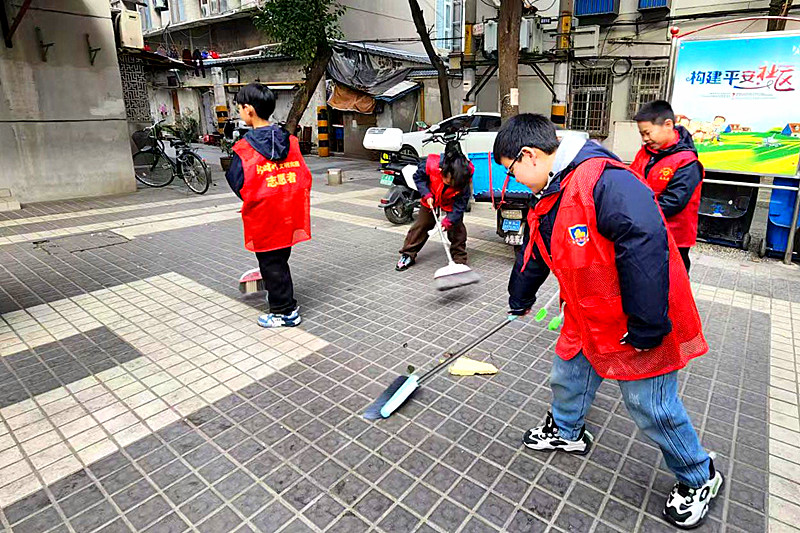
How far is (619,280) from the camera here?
5.77 feet

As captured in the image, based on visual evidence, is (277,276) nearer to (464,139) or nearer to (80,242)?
(80,242)

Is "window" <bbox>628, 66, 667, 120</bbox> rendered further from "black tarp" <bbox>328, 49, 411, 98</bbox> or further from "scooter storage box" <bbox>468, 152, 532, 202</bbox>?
"scooter storage box" <bbox>468, 152, 532, 202</bbox>

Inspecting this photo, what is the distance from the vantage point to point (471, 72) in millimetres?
14516

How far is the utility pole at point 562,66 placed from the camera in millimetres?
13312

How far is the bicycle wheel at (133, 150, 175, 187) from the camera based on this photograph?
10500 mm

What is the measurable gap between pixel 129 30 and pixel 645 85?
12166mm

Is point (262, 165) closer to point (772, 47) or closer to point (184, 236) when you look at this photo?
point (184, 236)

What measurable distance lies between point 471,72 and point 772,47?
9886mm

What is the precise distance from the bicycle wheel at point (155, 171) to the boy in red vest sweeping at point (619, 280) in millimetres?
9975

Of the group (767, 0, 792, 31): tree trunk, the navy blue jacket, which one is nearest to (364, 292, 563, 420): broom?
the navy blue jacket

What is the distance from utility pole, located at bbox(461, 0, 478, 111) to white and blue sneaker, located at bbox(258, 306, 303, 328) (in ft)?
39.4

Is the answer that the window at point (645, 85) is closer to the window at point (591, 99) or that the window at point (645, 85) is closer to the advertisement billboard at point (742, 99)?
the window at point (591, 99)

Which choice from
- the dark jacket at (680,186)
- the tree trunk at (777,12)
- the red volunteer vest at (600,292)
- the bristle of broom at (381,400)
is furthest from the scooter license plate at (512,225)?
the tree trunk at (777,12)

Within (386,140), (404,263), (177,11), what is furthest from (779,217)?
(177,11)
